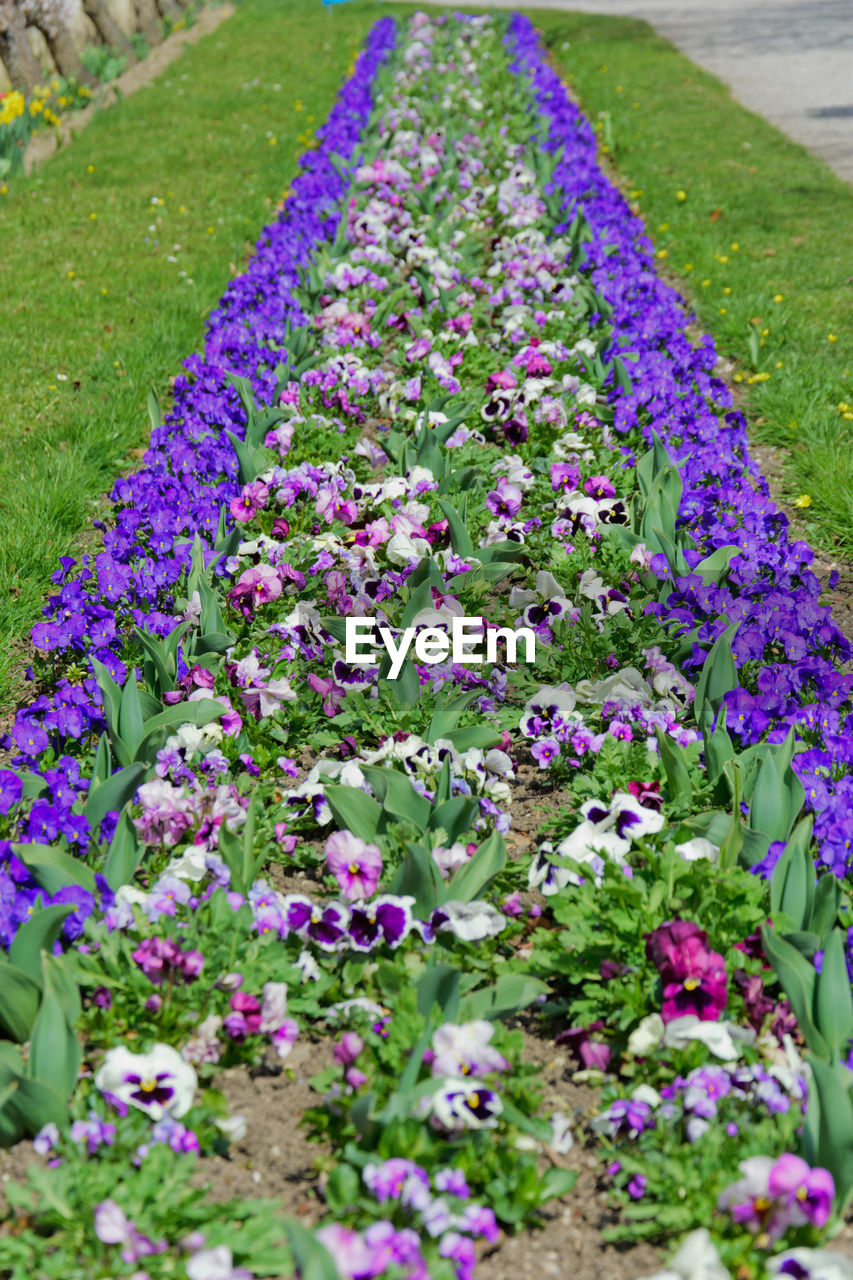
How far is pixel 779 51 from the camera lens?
46.0 feet

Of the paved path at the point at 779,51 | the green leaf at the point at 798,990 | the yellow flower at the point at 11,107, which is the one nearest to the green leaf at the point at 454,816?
the green leaf at the point at 798,990

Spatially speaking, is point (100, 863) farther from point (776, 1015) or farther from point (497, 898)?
point (776, 1015)

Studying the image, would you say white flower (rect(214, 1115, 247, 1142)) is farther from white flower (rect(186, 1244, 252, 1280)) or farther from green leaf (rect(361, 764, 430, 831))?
green leaf (rect(361, 764, 430, 831))

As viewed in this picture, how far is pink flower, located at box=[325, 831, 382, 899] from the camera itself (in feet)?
8.09

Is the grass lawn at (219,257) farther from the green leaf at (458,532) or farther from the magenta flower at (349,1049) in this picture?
the magenta flower at (349,1049)

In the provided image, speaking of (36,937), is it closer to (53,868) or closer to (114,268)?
(53,868)

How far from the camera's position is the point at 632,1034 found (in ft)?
7.22

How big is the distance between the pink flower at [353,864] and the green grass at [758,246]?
Result: 2597mm

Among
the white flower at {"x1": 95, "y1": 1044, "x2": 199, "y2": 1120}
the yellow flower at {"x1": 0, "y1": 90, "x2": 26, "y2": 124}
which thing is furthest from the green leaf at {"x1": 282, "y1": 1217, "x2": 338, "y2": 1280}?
the yellow flower at {"x1": 0, "y1": 90, "x2": 26, "y2": 124}

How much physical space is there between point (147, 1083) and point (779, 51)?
1537 centimetres

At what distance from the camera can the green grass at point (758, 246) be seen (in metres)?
5.02

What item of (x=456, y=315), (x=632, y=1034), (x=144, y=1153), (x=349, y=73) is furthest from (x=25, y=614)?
(x=349, y=73)

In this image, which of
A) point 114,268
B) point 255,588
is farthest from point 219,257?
point 255,588

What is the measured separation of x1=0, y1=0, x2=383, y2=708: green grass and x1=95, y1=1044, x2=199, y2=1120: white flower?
172cm
